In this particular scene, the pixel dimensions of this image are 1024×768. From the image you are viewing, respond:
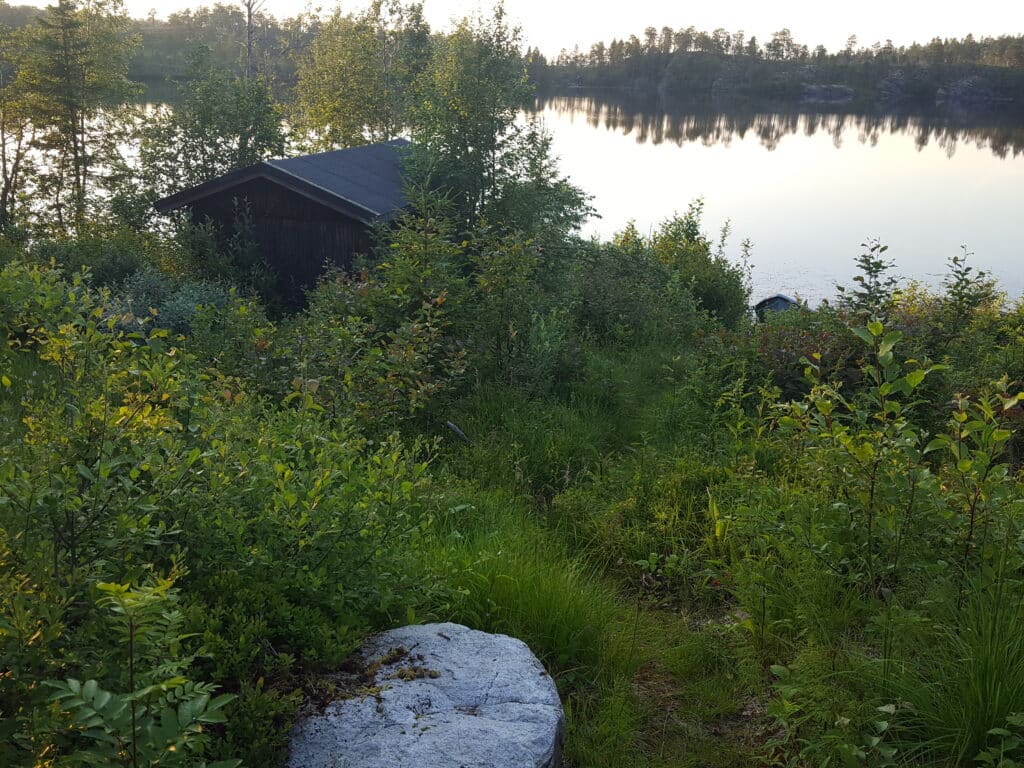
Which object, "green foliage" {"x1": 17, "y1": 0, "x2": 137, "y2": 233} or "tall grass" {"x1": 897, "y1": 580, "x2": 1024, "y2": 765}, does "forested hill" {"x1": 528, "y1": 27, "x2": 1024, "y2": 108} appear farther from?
"tall grass" {"x1": 897, "y1": 580, "x2": 1024, "y2": 765}

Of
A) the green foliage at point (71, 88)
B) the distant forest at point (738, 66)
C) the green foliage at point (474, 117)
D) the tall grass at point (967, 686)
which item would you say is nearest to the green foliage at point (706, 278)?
the green foliage at point (474, 117)

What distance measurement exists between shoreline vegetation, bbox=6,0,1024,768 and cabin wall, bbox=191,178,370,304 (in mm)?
4148

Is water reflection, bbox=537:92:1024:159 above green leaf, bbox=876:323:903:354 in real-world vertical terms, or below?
above

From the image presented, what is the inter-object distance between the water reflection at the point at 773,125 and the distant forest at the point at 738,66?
7694mm

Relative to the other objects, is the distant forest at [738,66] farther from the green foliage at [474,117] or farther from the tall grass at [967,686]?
the tall grass at [967,686]

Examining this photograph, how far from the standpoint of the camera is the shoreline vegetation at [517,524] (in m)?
2.65

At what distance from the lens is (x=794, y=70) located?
93.5 meters

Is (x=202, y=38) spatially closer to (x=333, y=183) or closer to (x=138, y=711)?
(x=333, y=183)

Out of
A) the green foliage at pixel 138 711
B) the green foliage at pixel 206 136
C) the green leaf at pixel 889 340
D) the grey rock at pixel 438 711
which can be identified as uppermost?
the green foliage at pixel 206 136

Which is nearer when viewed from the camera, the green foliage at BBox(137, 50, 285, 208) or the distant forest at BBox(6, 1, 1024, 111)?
the green foliage at BBox(137, 50, 285, 208)

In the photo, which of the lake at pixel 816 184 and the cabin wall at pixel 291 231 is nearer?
the cabin wall at pixel 291 231

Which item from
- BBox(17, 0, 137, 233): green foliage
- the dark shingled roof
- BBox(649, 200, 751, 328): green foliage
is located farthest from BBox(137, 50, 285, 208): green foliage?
BBox(649, 200, 751, 328): green foliage

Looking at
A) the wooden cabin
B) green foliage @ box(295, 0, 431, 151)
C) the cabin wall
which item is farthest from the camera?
green foliage @ box(295, 0, 431, 151)

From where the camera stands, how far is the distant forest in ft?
236
